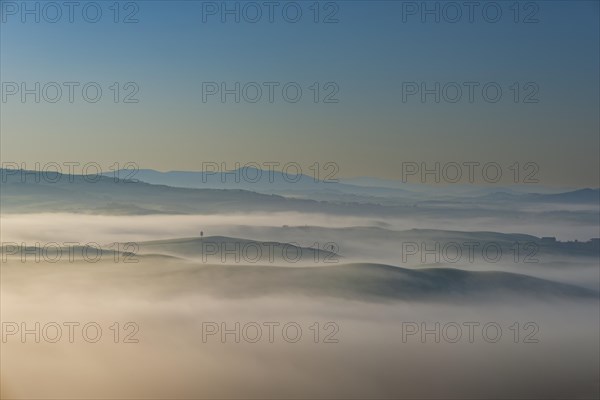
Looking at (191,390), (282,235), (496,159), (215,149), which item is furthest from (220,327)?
(496,159)

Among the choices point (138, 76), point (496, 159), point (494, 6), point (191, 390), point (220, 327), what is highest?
point (494, 6)

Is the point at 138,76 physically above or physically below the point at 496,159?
above

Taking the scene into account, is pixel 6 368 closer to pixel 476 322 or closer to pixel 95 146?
pixel 95 146

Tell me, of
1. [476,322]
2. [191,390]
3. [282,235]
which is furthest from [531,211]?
[191,390]

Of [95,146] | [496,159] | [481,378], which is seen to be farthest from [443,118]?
[95,146]

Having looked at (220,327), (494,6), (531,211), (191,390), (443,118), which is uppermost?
(494,6)

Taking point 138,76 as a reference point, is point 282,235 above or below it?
below

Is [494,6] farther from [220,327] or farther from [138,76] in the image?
[220,327]
